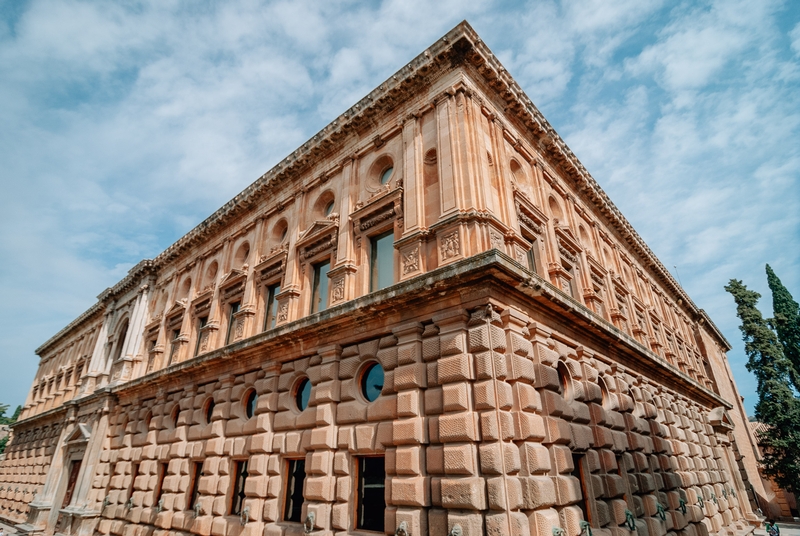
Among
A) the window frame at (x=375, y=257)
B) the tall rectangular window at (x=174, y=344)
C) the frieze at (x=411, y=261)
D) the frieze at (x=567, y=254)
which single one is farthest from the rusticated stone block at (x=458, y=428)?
the tall rectangular window at (x=174, y=344)

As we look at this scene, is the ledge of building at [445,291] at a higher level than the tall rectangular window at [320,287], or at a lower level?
lower

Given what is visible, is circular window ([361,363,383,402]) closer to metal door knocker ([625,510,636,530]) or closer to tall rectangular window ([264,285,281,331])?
tall rectangular window ([264,285,281,331])

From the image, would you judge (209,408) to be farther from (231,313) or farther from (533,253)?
(533,253)

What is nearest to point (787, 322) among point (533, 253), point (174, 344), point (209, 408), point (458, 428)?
point (533, 253)

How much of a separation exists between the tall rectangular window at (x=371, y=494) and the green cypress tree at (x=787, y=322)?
38372mm

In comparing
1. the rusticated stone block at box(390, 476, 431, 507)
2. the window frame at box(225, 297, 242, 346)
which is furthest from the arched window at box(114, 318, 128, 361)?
the rusticated stone block at box(390, 476, 431, 507)

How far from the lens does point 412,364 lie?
30.9 feet

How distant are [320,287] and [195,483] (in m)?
8.14

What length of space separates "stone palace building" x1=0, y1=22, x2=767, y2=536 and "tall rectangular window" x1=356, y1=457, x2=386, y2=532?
41 mm

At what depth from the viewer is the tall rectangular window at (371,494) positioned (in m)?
9.34

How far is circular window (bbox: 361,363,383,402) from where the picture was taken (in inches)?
416

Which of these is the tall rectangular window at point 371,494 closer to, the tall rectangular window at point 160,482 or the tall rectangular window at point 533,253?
the tall rectangular window at point 533,253

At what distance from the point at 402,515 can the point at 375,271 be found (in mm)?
6510

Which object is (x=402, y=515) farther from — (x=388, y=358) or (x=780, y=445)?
(x=780, y=445)
